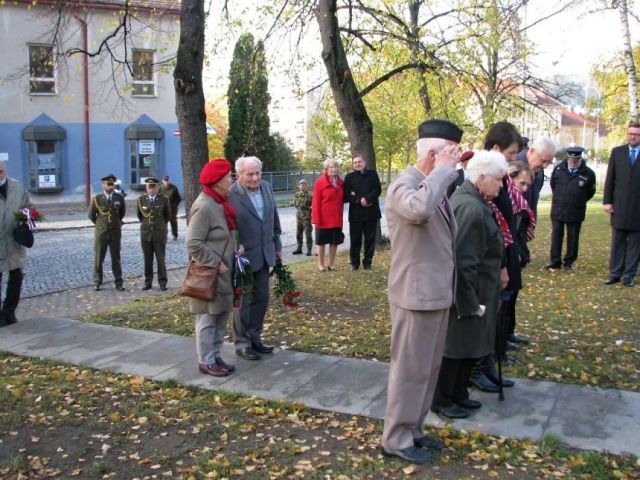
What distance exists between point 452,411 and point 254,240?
2470 millimetres

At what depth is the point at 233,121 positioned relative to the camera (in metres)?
38.0

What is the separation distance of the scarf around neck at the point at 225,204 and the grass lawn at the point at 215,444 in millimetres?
1479

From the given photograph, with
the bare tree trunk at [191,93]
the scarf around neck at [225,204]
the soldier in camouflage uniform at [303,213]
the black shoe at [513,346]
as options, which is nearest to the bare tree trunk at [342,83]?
the soldier in camouflage uniform at [303,213]

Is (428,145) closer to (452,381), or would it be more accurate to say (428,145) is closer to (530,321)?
(452,381)

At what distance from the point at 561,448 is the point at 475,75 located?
11.2m

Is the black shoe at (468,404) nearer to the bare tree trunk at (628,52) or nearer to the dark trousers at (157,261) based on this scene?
the dark trousers at (157,261)

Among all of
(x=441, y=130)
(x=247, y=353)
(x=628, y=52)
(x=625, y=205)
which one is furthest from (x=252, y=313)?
(x=628, y=52)

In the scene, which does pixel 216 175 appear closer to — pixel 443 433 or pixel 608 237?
pixel 443 433

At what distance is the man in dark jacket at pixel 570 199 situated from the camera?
1043cm

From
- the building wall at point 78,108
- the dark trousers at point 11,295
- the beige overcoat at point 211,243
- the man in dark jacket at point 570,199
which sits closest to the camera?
the beige overcoat at point 211,243

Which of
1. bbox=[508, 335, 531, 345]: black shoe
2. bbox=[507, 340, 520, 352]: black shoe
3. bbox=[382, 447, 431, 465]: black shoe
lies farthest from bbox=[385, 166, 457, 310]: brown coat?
bbox=[508, 335, 531, 345]: black shoe

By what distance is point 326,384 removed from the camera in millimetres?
5645

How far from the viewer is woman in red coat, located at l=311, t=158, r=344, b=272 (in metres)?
11.4

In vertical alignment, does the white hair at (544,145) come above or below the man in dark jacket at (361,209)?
above
